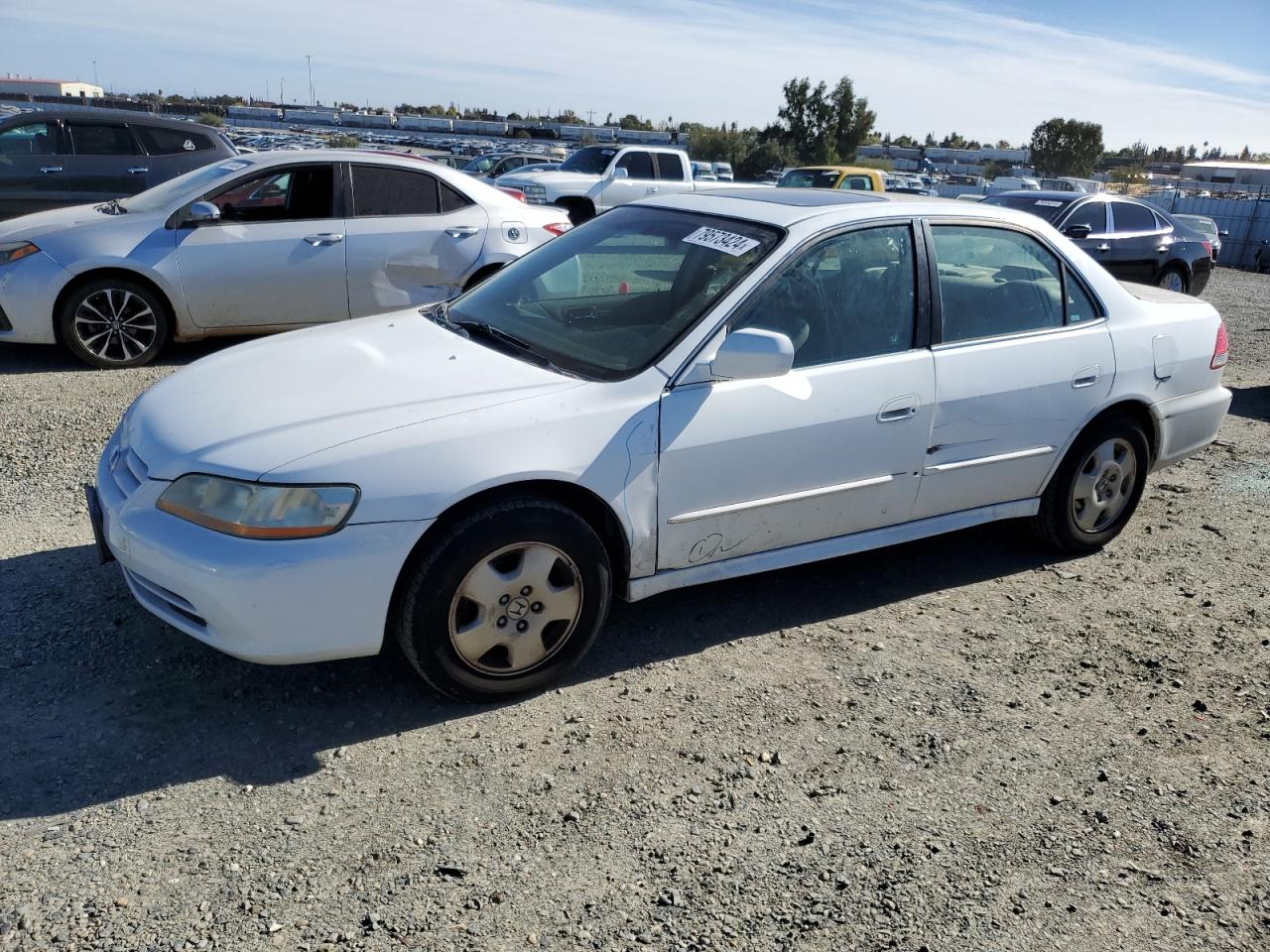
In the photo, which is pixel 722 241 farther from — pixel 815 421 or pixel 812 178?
pixel 812 178

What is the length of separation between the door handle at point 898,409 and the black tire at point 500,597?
4.04 feet

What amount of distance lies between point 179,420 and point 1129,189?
58.5 meters

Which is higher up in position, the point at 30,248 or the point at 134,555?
the point at 30,248

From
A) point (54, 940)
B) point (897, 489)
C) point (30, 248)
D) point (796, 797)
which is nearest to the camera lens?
point (54, 940)

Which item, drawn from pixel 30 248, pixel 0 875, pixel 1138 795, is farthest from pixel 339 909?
pixel 30 248

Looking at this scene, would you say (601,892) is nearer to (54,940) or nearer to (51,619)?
(54,940)

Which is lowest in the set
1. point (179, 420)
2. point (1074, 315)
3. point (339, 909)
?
point (339, 909)

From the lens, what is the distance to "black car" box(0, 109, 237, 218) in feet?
33.9

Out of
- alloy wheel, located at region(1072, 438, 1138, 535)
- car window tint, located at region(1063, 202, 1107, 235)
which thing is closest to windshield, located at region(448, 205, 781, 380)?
alloy wheel, located at region(1072, 438, 1138, 535)

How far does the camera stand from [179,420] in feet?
10.9

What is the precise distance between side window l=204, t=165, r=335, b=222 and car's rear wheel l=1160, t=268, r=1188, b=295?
34.9ft

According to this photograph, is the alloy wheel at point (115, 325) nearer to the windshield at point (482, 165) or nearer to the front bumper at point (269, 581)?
the front bumper at point (269, 581)

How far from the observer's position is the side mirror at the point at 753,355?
3392 mm

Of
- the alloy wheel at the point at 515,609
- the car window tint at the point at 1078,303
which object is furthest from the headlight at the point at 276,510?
the car window tint at the point at 1078,303
